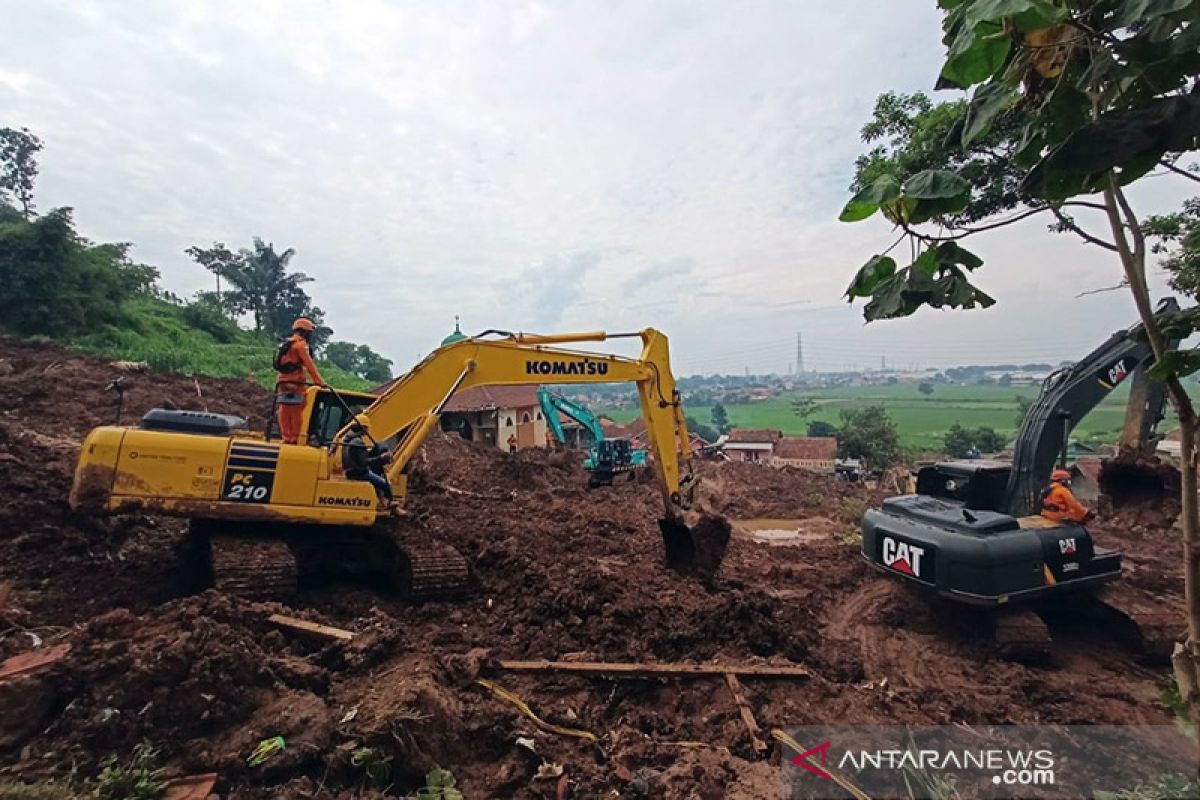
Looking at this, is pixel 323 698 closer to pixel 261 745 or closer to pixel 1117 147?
pixel 261 745

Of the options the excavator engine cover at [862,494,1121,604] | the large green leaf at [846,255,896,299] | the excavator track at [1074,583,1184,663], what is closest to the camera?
the large green leaf at [846,255,896,299]

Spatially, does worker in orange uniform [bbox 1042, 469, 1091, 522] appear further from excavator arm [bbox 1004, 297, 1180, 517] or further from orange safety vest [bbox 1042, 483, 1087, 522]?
excavator arm [bbox 1004, 297, 1180, 517]

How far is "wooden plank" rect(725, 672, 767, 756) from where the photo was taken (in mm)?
3674

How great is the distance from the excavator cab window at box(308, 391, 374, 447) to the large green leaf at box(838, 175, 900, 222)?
5.51 meters

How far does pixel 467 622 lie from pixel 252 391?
14.4 meters

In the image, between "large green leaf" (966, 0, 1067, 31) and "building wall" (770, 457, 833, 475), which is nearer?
"large green leaf" (966, 0, 1067, 31)

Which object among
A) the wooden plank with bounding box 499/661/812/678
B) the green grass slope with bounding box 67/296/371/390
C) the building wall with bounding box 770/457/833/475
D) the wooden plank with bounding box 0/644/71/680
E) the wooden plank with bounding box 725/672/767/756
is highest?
the green grass slope with bounding box 67/296/371/390

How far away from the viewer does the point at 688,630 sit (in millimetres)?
5102

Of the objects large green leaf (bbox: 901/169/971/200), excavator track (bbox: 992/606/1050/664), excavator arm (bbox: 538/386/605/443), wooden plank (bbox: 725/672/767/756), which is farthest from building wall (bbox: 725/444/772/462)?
large green leaf (bbox: 901/169/971/200)

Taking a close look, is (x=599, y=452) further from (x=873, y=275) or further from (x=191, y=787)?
(x=873, y=275)

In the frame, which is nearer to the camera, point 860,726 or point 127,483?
point 860,726

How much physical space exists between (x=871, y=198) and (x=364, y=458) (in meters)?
5.14

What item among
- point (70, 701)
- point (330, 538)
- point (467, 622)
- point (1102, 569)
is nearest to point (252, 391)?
point (330, 538)

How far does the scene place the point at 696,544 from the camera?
675cm
